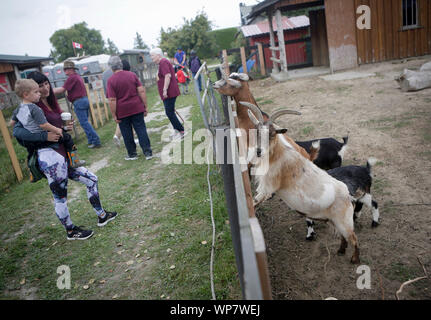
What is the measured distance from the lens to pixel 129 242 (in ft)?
13.0

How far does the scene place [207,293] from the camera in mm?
2873

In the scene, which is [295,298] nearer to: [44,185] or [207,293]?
[207,293]

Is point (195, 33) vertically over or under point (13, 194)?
over

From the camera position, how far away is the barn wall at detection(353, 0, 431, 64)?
1195 centimetres

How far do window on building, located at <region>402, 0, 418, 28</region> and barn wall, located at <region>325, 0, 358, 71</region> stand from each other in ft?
6.67

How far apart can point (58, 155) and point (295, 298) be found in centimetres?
311

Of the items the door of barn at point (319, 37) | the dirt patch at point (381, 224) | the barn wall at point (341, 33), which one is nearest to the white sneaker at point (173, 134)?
the dirt patch at point (381, 224)

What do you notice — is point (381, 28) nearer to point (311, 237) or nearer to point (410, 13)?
point (410, 13)

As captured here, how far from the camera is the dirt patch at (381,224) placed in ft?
9.13

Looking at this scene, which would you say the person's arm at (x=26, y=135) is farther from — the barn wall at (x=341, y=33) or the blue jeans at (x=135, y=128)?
the barn wall at (x=341, y=33)

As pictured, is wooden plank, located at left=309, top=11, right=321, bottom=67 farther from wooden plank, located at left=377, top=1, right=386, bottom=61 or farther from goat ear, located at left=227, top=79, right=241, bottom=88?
goat ear, located at left=227, top=79, right=241, bottom=88

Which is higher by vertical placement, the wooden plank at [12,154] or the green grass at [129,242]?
the wooden plank at [12,154]

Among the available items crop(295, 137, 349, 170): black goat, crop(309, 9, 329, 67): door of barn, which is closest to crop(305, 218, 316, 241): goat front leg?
crop(295, 137, 349, 170): black goat
